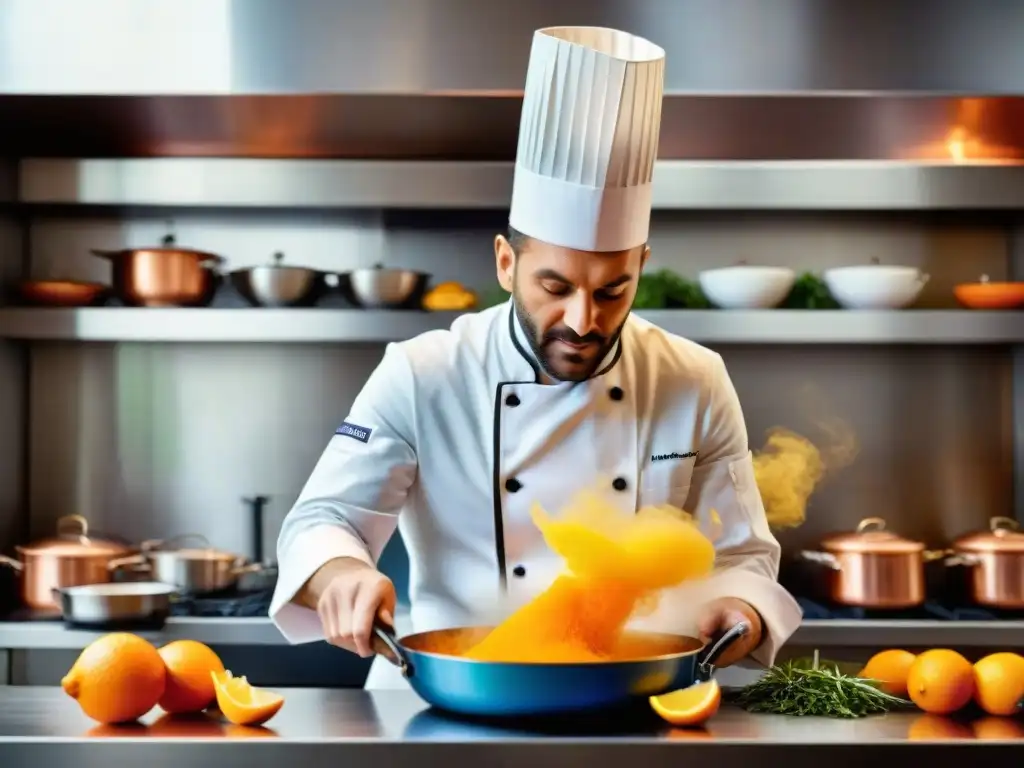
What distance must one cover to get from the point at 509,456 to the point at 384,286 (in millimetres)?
1306

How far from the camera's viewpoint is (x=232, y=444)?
3.74 metres

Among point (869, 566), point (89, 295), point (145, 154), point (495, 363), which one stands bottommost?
point (869, 566)

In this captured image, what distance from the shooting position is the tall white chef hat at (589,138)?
1.86 meters

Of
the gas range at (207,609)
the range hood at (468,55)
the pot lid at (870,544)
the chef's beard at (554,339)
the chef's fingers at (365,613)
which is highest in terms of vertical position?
the range hood at (468,55)

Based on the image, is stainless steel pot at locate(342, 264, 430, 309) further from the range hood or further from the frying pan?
the frying pan

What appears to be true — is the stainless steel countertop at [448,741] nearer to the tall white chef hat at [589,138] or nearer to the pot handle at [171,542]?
the tall white chef hat at [589,138]

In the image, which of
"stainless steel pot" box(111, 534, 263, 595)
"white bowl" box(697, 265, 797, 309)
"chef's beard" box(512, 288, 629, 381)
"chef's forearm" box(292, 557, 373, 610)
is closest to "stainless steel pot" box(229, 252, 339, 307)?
"stainless steel pot" box(111, 534, 263, 595)

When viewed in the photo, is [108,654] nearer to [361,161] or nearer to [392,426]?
[392,426]

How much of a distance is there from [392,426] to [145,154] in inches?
76.3

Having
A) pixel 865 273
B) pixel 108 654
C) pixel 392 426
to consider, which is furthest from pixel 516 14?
pixel 108 654

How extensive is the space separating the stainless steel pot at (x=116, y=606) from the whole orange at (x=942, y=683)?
2.06 m

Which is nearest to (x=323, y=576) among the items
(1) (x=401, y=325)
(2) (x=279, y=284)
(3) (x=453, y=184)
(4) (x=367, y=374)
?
(1) (x=401, y=325)

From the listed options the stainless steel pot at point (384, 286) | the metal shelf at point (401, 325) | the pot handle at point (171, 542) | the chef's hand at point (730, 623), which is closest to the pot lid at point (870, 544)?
the metal shelf at point (401, 325)

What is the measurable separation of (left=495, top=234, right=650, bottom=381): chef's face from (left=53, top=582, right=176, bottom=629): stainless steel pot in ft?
5.16
